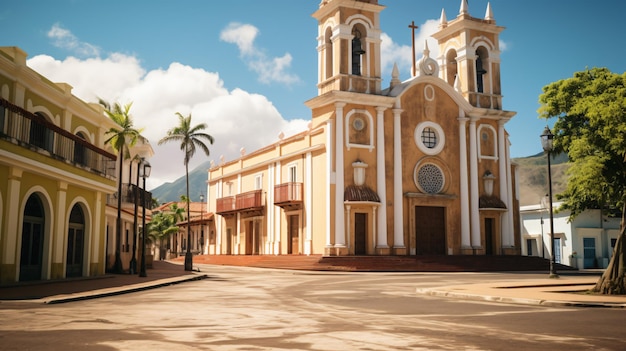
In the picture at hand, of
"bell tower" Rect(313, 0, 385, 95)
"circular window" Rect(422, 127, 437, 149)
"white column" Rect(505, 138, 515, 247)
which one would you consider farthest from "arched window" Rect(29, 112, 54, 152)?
"white column" Rect(505, 138, 515, 247)

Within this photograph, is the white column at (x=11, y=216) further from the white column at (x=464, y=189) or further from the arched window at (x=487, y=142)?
the arched window at (x=487, y=142)

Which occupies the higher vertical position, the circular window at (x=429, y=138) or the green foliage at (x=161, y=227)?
the circular window at (x=429, y=138)

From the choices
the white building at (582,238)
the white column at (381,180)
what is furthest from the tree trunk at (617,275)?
the white building at (582,238)

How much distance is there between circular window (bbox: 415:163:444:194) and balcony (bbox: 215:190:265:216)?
37.5ft

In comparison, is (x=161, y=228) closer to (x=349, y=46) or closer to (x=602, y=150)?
(x=349, y=46)

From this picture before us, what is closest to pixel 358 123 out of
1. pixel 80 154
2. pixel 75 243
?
pixel 80 154

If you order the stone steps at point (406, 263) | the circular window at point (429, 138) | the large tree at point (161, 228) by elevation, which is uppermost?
the circular window at point (429, 138)

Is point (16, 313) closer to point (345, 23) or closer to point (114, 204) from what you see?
point (114, 204)

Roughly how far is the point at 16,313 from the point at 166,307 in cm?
271

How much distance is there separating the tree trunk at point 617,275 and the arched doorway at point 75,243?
17.5 m

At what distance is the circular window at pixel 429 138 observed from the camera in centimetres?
3734

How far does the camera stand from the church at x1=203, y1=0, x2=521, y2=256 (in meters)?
34.8

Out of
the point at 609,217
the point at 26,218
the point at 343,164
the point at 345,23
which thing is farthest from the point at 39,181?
the point at 609,217

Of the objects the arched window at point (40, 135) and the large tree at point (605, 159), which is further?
the arched window at point (40, 135)
